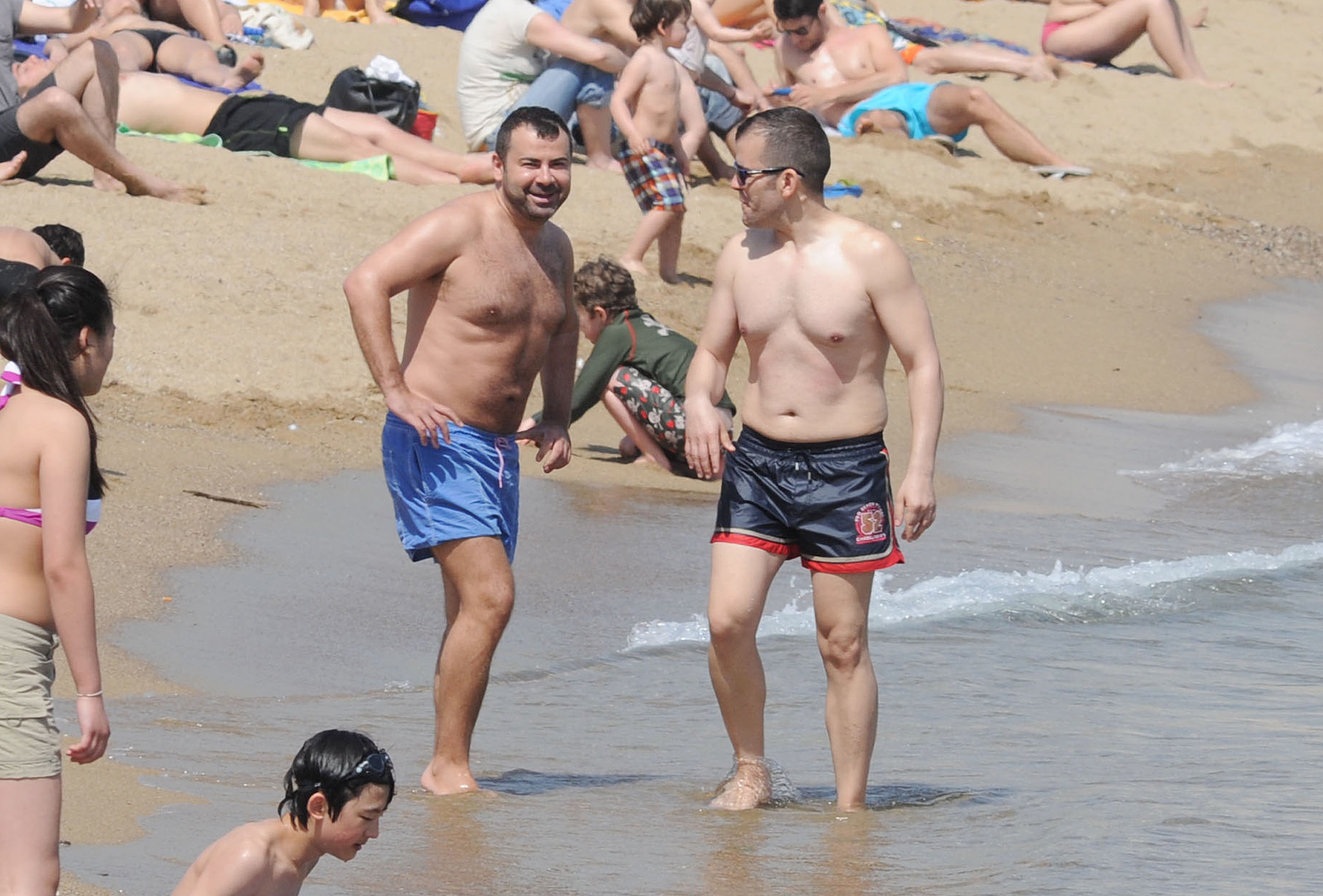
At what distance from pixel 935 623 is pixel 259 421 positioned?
3.52 m

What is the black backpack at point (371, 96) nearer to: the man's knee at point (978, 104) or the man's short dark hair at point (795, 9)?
the man's short dark hair at point (795, 9)

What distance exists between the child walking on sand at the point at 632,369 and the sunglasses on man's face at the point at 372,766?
5462 mm

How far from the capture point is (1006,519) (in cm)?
859

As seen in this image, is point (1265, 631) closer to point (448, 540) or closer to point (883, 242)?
point (883, 242)

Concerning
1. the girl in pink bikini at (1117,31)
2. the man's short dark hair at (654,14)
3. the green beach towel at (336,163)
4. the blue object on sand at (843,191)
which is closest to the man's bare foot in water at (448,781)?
the man's short dark hair at (654,14)

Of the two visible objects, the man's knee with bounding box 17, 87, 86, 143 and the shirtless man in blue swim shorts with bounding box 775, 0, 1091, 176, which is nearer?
the man's knee with bounding box 17, 87, 86, 143

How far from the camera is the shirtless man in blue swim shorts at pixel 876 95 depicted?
602 inches

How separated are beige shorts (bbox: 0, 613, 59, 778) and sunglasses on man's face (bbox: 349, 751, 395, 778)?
0.56 meters

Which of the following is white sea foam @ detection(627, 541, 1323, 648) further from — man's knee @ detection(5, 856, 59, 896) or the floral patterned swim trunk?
man's knee @ detection(5, 856, 59, 896)

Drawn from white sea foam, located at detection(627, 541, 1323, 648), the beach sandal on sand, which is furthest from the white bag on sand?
white sea foam, located at detection(627, 541, 1323, 648)

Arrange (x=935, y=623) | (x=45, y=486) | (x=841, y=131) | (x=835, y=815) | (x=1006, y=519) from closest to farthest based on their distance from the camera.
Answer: (x=45, y=486)
(x=835, y=815)
(x=935, y=623)
(x=1006, y=519)
(x=841, y=131)

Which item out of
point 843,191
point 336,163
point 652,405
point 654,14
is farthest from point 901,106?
point 652,405

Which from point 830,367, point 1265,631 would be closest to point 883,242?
point 830,367

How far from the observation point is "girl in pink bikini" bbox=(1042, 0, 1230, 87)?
Result: 733 inches
